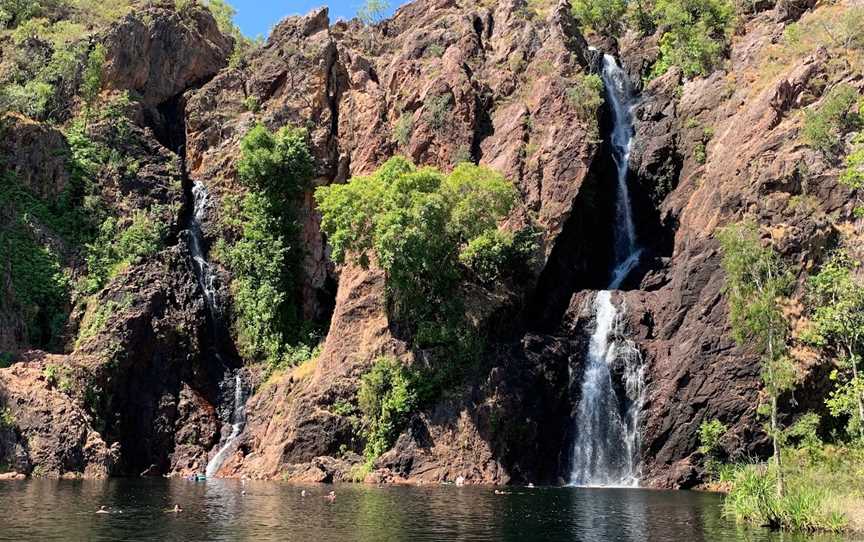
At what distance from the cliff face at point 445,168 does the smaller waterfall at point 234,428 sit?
86cm

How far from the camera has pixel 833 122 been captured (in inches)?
2125

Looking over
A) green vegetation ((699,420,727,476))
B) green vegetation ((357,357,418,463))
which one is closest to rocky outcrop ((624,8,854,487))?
green vegetation ((699,420,727,476))

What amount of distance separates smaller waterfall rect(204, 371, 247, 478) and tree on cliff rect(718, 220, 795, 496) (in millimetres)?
35643

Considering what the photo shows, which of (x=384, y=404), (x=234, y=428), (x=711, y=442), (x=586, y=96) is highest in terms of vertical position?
(x=586, y=96)

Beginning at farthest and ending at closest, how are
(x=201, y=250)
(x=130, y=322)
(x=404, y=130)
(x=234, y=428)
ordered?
(x=404, y=130)
(x=201, y=250)
(x=234, y=428)
(x=130, y=322)

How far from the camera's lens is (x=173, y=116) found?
255 ft

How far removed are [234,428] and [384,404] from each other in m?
13.3

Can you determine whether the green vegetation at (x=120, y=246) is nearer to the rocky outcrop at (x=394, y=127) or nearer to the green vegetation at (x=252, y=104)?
the rocky outcrop at (x=394, y=127)

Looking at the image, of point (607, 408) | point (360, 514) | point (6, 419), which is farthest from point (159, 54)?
point (360, 514)

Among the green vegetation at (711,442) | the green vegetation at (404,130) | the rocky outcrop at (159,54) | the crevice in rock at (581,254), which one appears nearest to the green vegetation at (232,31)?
the rocky outcrop at (159,54)

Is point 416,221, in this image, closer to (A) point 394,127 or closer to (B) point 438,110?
(B) point 438,110

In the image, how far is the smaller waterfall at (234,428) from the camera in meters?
58.1

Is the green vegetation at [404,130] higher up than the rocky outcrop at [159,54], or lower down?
lower down

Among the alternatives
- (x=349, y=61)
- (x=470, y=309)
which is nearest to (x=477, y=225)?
(x=470, y=309)
